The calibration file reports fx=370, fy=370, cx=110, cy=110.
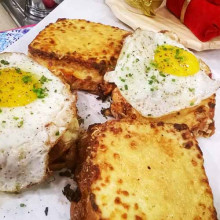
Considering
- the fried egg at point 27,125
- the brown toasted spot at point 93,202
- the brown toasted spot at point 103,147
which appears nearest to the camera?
the brown toasted spot at point 93,202

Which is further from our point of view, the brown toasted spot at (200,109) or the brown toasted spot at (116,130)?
the brown toasted spot at (200,109)

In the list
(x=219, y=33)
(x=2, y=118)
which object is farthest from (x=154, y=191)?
(x=219, y=33)

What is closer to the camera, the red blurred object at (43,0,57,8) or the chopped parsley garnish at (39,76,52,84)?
the chopped parsley garnish at (39,76,52,84)

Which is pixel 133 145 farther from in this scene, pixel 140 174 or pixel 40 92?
pixel 40 92

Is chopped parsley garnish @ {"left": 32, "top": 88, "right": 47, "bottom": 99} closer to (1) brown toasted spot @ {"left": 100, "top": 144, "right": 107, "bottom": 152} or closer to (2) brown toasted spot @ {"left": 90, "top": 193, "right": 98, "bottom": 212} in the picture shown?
(1) brown toasted spot @ {"left": 100, "top": 144, "right": 107, "bottom": 152}

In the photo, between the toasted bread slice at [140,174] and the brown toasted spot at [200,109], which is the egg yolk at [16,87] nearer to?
the toasted bread slice at [140,174]

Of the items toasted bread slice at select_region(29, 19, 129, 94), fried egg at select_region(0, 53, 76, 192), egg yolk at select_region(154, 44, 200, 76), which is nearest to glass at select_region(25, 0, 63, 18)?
toasted bread slice at select_region(29, 19, 129, 94)

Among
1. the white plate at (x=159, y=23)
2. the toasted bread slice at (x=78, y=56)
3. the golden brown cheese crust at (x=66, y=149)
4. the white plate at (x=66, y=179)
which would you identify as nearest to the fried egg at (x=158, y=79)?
the toasted bread slice at (x=78, y=56)

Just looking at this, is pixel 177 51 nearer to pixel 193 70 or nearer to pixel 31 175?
pixel 193 70
